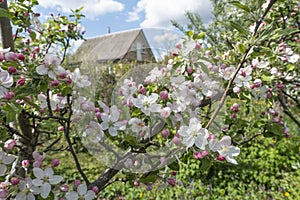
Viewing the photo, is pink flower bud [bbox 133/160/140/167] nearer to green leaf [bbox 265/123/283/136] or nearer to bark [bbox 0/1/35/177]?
bark [bbox 0/1/35/177]

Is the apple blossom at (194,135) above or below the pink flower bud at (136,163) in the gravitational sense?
above

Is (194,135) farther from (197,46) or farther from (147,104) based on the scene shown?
(197,46)

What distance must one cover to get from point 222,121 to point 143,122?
65 centimetres

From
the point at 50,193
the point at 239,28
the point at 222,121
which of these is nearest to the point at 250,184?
the point at 222,121

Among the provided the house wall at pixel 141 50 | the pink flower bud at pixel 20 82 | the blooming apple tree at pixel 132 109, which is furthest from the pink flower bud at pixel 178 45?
the pink flower bud at pixel 20 82

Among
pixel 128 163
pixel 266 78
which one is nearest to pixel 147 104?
pixel 128 163

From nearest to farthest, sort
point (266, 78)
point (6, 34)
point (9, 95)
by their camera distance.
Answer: point (9, 95) < point (266, 78) < point (6, 34)

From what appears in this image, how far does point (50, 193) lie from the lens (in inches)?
33.3

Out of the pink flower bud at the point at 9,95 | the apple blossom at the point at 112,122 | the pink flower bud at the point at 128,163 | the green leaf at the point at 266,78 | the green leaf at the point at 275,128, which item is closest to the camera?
the pink flower bud at the point at 9,95

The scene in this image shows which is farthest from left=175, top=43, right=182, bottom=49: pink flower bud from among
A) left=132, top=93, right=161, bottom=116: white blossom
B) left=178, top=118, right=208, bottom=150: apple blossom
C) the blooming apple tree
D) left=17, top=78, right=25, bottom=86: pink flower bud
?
left=17, top=78, right=25, bottom=86: pink flower bud

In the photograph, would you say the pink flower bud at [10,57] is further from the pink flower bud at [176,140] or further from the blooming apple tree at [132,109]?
the pink flower bud at [176,140]

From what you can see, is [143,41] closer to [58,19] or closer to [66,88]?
[66,88]

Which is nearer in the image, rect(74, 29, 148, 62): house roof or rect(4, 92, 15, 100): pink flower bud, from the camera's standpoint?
rect(4, 92, 15, 100): pink flower bud

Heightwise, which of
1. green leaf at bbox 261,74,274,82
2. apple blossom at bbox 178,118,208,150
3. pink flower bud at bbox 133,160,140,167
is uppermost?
green leaf at bbox 261,74,274,82
